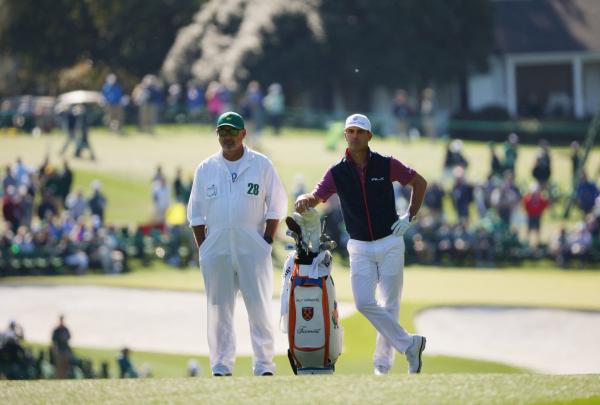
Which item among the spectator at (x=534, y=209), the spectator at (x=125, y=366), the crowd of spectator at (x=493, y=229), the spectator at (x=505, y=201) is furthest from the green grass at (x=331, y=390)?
the spectator at (x=505, y=201)

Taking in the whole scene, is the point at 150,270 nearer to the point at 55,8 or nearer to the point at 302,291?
the point at 302,291

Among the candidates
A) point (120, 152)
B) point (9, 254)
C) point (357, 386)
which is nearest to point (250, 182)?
point (357, 386)

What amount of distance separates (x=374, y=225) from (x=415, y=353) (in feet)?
3.52

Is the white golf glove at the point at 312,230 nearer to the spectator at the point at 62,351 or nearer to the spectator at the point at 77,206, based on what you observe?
the spectator at the point at 62,351

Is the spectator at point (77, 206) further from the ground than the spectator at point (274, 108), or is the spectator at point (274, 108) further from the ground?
the spectator at point (274, 108)

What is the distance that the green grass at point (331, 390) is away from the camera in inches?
391

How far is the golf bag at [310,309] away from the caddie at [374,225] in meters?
0.22

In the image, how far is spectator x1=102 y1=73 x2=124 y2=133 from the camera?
45.0 m

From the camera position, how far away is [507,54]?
57938 millimetres

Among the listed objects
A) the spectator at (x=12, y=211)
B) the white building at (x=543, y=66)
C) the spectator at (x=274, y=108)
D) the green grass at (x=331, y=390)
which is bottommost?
the green grass at (x=331, y=390)

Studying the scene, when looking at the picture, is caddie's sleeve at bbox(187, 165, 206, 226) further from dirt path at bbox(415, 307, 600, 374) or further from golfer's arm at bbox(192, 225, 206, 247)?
dirt path at bbox(415, 307, 600, 374)

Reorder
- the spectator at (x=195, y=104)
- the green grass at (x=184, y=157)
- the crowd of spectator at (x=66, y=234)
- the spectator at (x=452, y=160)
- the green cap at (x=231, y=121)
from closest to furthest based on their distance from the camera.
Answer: the green cap at (x=231, y=121) → the crowd of spectator at (x=66, y=234) → the spectator at (x=452, y=160) → the green grass at (x=184, y=157) → the spectator at (x=195, y=104)

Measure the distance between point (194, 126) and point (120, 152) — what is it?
5045 millimetres

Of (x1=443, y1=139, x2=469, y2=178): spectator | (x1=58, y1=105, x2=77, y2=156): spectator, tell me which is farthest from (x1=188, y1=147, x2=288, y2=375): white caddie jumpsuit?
(x1=58, y1=105, x2=77, y2=156): spectator
